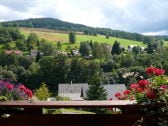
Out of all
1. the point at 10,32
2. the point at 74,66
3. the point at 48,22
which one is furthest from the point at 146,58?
the point at 48,22

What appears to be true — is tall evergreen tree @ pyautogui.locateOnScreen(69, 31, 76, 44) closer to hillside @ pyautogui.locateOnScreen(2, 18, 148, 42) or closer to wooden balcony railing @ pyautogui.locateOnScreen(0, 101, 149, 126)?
hillside @ pyautogui.locateOnScreen(2, 18, 148, 42)

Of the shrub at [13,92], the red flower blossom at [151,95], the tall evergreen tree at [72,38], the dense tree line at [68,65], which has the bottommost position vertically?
the dense tree line at [68,65]

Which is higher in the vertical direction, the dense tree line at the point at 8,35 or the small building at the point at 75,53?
the dense tree line at the point at 8,35

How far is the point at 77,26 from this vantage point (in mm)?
198625

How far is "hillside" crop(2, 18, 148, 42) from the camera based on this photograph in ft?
572

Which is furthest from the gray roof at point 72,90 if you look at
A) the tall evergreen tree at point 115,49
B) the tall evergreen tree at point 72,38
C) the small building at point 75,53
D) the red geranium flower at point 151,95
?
the red geranium flower at point 151,95

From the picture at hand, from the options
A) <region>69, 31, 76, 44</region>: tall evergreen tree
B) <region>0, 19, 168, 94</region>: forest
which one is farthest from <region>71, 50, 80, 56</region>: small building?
<region>69, 31, 76, 44</region>: tall evergreen tree

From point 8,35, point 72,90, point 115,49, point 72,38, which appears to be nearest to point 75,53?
point 115,49

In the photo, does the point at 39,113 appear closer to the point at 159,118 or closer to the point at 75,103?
the point at 75,103

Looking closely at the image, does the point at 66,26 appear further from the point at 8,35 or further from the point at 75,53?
the point at 75,53

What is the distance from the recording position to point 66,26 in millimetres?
192000

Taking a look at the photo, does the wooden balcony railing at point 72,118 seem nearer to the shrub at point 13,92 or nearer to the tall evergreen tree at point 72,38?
the shrub at point 13,92

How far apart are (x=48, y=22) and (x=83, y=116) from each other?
7256 inches

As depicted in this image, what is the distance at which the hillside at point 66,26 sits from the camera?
174375mm
